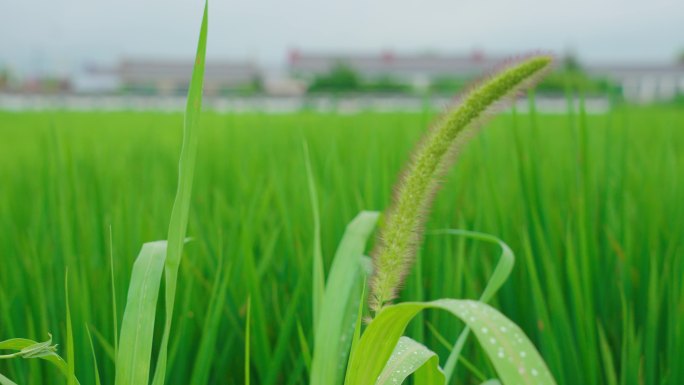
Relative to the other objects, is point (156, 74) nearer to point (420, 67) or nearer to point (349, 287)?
point (420, 67)

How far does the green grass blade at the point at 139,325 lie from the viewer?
0.51m

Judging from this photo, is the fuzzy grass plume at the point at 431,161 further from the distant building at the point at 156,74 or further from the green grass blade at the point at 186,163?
the distant building at the point at 156,74

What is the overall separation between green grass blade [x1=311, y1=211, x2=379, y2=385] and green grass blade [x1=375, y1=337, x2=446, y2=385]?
0.18 feet

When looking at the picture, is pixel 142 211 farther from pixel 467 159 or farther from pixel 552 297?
pixel 467 159

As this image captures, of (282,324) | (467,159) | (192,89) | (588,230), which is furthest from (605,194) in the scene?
(192,89)

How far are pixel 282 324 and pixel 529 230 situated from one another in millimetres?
410

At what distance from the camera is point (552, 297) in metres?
0.77

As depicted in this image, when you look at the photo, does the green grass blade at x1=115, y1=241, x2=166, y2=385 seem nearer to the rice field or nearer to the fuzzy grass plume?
the rice field

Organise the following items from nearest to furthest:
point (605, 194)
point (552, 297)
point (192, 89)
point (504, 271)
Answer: point (192, 89), point (504, 271), point (552, 297), point (605, 194)

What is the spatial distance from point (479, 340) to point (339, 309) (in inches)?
6.2

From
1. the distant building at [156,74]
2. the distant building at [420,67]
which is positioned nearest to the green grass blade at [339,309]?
the distant building at [420,67]

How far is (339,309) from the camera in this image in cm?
57

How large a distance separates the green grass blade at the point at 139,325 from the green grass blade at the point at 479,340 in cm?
17

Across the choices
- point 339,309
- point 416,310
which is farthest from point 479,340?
point 339,309
